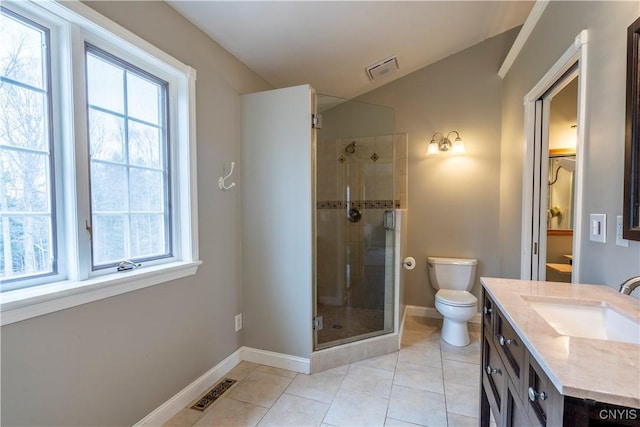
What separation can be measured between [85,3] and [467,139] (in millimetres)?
3003

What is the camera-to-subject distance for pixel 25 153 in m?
1.07

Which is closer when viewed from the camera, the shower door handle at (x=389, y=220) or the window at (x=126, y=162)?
the window at (x=126, y=162)

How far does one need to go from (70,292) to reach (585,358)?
64.1 inches

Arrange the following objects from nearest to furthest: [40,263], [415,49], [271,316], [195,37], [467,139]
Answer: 1. [40,263]
2. [195,37]
3. [271,316]
4. [415,49]
5. [467,139]

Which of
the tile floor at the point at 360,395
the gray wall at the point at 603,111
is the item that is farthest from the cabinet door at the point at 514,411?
the tile floor at the point at 360,395

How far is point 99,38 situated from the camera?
1.27 metres

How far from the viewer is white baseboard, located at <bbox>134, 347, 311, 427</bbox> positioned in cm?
152

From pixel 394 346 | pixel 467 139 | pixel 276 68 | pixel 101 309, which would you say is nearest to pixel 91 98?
pixel 101 309

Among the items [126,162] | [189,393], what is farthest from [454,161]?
[189,393]

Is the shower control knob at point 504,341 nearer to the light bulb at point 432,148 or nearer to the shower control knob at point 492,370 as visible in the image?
→ the shower control knob at point 492,370

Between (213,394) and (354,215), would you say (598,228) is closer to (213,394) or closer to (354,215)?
(354,215)

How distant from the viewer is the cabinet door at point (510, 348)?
32.0 inches

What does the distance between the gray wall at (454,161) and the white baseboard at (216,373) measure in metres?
1.58

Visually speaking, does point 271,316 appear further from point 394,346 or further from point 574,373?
point 574,373
